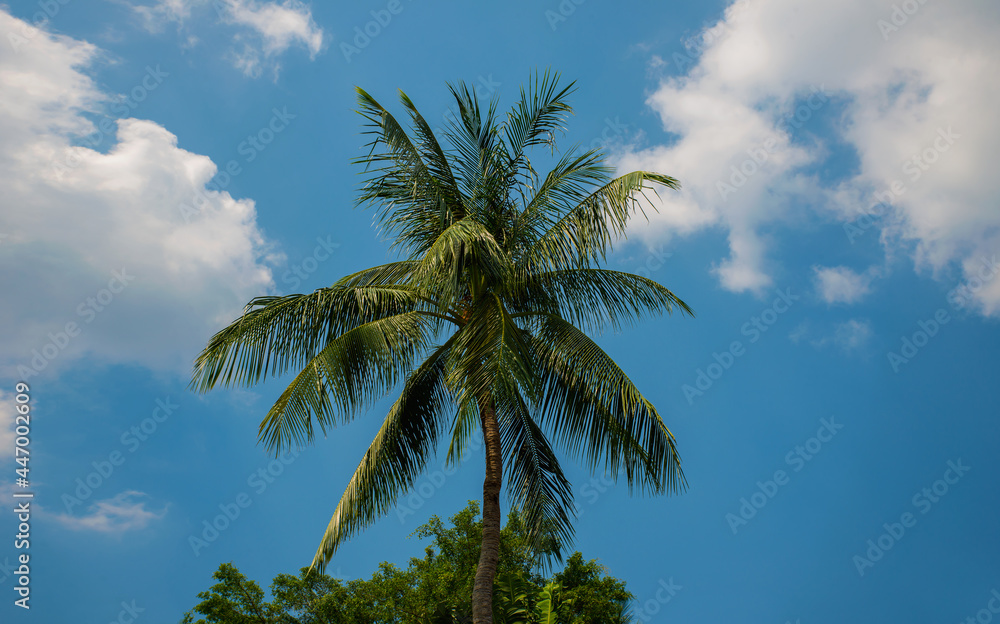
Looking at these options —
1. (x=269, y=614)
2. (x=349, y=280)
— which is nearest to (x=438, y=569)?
(x=269, y=614)

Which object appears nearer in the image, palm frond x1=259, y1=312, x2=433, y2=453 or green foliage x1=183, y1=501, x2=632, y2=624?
palm frond x1=259, y1=312, x2=433, y2=453

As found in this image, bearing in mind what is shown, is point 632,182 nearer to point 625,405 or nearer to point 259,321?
point 625,405

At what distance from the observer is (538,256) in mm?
9258

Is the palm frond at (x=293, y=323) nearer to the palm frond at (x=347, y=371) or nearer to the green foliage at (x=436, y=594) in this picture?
the palm frond at (x=347, y=371)

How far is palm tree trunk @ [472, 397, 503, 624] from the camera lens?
833 cm

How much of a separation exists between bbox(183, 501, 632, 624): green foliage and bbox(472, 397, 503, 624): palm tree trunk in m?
3.96

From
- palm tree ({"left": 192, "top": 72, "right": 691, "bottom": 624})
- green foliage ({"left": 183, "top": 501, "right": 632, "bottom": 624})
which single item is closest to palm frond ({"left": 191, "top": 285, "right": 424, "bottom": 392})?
palm tree ({"left": 192, "top": 72, "right": 691, "bottom": 624})

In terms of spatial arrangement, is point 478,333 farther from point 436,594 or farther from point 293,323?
point 436,594

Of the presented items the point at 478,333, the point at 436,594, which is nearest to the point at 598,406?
the point at 478,333

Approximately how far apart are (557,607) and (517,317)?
22.5 ft

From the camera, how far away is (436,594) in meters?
13.7

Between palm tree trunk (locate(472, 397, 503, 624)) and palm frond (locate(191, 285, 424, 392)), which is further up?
palm frond (locate(191, 285, 424, 392))

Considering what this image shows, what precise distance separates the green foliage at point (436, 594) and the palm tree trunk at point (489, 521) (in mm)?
3961

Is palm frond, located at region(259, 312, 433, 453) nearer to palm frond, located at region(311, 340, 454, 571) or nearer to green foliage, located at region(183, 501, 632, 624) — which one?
palm frond, located at region(311, 340, 454, 571)
